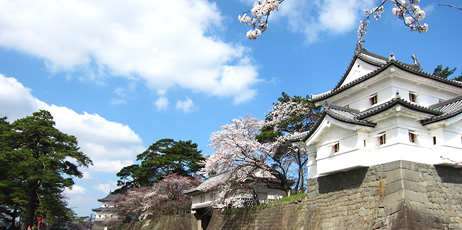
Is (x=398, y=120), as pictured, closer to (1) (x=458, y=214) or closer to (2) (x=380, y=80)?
(2) (x=380, y=80)

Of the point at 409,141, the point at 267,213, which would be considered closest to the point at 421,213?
the point at 409,141

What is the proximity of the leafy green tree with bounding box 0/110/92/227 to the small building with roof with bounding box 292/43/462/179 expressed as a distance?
17.6 meters

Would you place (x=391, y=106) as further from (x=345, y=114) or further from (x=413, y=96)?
(x=413, y=96)

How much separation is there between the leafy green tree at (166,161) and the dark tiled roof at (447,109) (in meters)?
28.9

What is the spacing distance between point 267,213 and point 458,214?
905 cm

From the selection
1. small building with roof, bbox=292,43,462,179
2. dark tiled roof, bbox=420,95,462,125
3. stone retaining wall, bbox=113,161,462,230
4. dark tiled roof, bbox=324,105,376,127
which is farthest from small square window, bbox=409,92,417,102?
stone retaining wall, bbox=113,161,462,230

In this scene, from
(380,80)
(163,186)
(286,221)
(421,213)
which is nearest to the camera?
(421,213)

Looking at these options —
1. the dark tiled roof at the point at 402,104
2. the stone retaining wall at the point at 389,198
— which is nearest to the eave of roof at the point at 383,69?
the dark tiled roof at the point at 402,104

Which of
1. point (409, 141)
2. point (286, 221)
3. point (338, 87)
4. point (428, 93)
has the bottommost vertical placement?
point (286, 221)

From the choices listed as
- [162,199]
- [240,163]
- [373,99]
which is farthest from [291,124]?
[162,199]

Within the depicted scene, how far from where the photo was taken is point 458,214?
1195 cm

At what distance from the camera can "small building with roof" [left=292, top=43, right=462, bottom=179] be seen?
12.2 m

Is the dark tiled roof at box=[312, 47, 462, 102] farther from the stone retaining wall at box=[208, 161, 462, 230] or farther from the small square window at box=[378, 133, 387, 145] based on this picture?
the stone retaining wall at box=[208, 161, 462, 230]

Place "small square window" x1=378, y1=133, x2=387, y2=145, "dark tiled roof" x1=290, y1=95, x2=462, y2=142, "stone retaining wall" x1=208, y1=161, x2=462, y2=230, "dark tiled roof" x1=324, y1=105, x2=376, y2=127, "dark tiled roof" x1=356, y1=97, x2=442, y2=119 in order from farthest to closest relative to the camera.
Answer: "dark tiled roof" x1=324, y1=105, x2=376, y2=127 < "small square window" x1=378, y1=133, x2=387, y2=145 < "dark tiled roof" x1=290, y1=95, x2=462, y2=142 < "dark tiled roof" x1=356, y1=97, x2=442, y2=119 < "stone retaining wall" x1=208, y1=161, x2=462, y2=230
